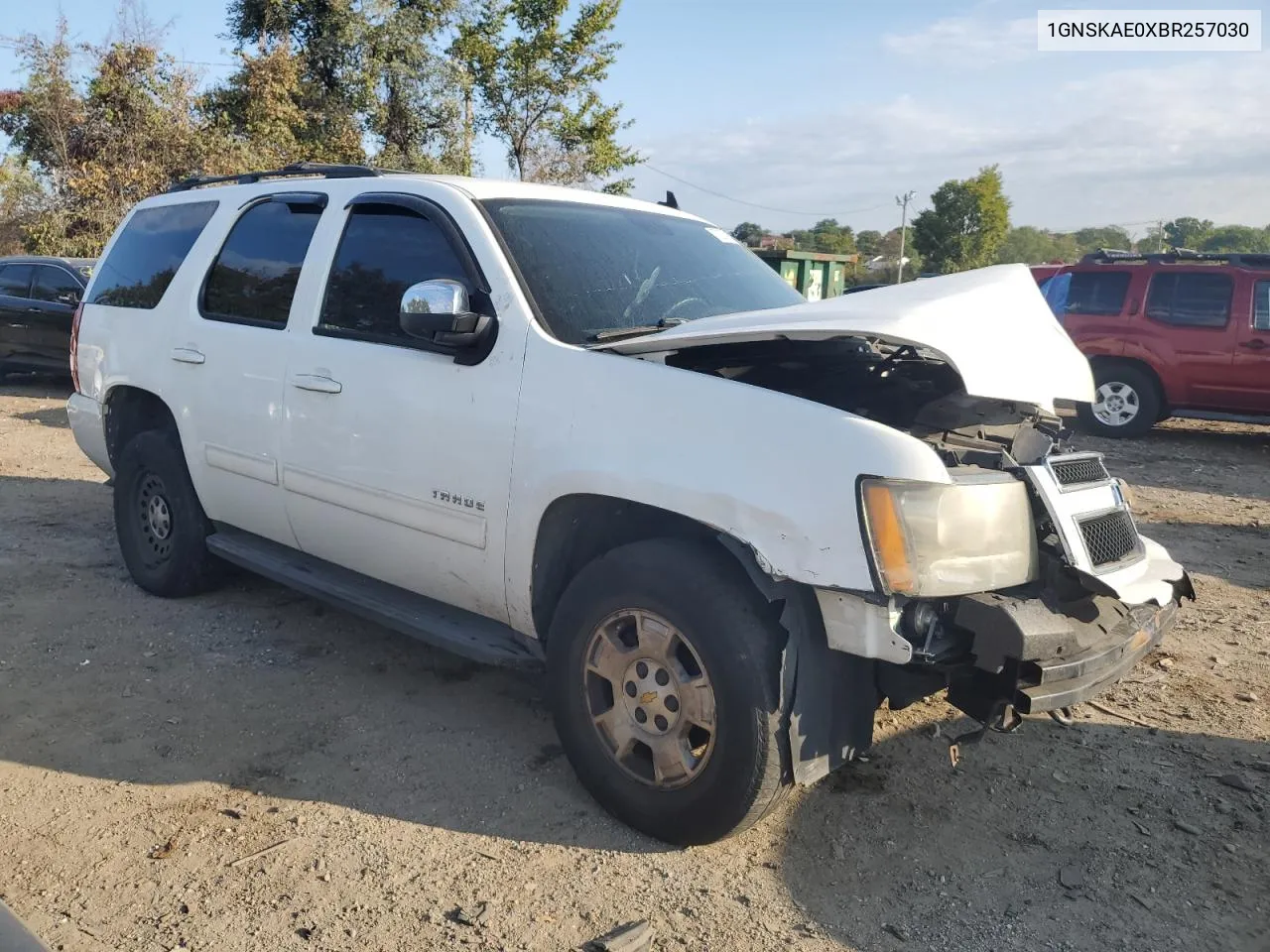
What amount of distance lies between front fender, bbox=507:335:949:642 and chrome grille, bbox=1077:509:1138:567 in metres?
0.67

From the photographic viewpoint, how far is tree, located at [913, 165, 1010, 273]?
4684cm

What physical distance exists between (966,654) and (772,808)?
71 centimetres

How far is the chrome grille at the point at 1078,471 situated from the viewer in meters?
3.00

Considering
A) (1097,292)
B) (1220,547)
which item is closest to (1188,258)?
(1097,292)

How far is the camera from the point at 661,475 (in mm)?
2893

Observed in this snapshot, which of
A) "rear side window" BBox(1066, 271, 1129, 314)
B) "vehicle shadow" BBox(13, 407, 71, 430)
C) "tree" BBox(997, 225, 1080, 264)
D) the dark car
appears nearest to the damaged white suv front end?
"rear side window" BBox(1066, 271, 1129, 314)

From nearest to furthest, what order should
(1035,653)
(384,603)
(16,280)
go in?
1. (1035,653)
2. (384,603)
3. (16,280)

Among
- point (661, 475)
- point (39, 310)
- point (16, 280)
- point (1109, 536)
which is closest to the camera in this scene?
point (661, 475)

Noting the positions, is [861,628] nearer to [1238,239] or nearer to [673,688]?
[673,688]

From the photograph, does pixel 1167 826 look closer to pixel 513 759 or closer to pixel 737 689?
pixel 737 689

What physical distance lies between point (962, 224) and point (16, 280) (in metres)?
42.5

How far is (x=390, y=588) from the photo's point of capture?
396 cm

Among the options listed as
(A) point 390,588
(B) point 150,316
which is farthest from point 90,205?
(A) point 390,588

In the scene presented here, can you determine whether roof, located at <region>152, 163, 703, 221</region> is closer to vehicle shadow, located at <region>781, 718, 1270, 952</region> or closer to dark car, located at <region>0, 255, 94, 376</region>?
vehicle shadow, located at <region>781, 718, 1270, 952</region>
